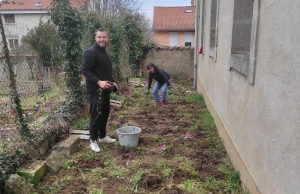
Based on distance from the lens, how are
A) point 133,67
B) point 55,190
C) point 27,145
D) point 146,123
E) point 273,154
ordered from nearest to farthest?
point 273,154 → point 55,190 → point 27,145 → point 146,123 → point 133,67

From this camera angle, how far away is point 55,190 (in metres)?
3.11

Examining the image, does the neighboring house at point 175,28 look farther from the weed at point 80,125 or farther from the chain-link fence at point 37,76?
the weed at point 80,125

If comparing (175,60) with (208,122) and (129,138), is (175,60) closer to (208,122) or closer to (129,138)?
(208,122)

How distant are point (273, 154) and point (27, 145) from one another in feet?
10.6

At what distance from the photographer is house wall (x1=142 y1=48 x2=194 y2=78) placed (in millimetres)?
12453

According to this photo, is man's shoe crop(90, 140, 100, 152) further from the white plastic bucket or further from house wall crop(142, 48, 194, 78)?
house wall crop(142, 48, 194, 78)

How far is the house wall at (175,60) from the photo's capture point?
40.9 feet

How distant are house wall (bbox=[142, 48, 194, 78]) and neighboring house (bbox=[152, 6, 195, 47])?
1638 centimetres

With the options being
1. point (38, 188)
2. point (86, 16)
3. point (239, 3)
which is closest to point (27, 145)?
point (38, 188)

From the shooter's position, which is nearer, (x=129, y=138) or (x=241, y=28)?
(x=241, y=28)

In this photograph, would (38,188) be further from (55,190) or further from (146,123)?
(146,123)

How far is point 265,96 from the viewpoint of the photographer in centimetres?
235

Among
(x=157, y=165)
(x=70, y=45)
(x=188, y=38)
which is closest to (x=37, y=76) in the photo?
(x=70, y=45)

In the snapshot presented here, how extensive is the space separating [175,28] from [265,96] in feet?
90.9
